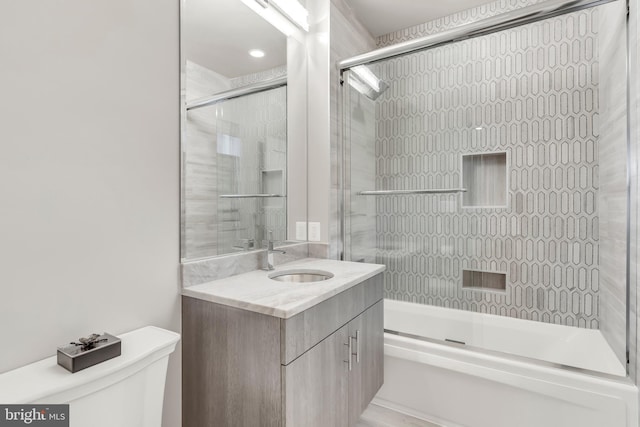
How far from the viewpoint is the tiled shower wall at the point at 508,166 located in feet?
6.67

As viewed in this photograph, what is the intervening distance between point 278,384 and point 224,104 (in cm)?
118

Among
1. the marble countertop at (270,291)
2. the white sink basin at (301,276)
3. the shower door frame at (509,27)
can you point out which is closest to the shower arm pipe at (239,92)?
the shower door frame at (509,27)

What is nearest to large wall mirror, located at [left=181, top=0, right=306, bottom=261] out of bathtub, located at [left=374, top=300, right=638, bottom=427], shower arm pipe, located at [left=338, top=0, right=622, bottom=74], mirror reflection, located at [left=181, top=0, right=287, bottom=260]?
mirror reflection, located at [left=181, top=0, right=287, bottom=260]

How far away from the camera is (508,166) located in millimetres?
2236

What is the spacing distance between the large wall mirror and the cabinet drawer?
0.53m

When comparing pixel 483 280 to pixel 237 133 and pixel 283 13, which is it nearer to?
pixel 237 133

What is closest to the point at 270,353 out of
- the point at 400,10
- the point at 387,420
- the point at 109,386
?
the point at 109,386

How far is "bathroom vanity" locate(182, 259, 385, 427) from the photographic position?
3.33 feet

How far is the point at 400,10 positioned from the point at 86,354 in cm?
284

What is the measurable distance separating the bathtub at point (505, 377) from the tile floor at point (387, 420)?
3 cm

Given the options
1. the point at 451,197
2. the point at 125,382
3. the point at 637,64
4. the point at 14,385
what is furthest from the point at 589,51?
the point at 14,385

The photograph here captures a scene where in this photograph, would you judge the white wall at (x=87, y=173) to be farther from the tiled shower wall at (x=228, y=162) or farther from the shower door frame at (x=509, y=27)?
the shower door frame at (x=509, y=27)

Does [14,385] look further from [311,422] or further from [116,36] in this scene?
[116,36]

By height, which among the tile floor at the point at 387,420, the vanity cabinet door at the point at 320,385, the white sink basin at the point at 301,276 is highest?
the white sink basin at the point at 301,276
